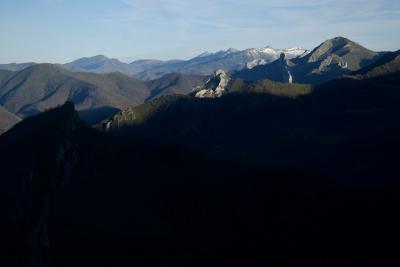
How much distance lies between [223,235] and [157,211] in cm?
1564

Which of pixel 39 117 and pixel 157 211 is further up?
pixel 39 117

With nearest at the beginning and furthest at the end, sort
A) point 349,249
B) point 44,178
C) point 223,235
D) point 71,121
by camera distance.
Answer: point 349,249
point 223,235
point 44,178
point 71,121

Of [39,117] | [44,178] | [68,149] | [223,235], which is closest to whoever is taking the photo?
[223,235]

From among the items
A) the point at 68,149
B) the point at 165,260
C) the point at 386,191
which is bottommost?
the point at 165,260

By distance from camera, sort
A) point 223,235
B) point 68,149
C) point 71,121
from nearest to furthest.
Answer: point 223,235 < point 68,149 < point 71,121

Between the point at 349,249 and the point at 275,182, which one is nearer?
the point at 349,249

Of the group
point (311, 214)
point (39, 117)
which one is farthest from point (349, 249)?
point (39, 117)

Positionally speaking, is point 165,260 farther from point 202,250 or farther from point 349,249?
point 349,249

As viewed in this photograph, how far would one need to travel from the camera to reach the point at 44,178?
116625 mm

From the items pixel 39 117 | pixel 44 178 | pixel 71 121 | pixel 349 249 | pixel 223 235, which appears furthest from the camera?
pixel 39 117

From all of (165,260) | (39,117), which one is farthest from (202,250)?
(39,117)

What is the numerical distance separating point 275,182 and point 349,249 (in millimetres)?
40022

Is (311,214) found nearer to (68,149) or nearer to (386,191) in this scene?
(386,191)

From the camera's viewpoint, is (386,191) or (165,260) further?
(386,191)
